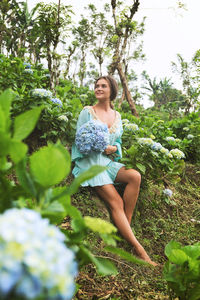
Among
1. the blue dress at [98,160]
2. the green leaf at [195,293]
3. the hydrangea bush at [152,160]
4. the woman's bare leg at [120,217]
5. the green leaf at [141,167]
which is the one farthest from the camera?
the hydrangea bush at [152,160]

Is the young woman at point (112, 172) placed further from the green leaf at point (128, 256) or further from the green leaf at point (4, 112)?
the green leaf at point (4, 112)

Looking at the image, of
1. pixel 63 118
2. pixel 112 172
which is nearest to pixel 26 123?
pixel 112 172

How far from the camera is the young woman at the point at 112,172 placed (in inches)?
84.7

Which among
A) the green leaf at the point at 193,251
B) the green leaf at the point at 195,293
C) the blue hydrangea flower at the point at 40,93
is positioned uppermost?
the blue hydrangea flower at the point at 40,93

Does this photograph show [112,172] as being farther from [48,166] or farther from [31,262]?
[31,262]

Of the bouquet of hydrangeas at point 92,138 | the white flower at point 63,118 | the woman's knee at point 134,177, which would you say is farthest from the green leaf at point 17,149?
the white flower at point 63,118

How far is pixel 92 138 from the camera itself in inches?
84.7

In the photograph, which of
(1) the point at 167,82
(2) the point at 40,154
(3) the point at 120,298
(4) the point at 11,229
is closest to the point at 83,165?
(3) the point at 120,298

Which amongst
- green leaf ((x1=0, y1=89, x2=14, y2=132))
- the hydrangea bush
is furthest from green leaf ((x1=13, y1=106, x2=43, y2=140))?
the hydrangea bush

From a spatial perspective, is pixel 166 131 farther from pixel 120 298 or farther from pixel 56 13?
pixel 120 298

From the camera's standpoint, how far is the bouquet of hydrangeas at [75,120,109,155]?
216cm

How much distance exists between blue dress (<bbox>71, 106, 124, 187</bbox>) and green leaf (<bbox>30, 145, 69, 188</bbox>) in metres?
1.64

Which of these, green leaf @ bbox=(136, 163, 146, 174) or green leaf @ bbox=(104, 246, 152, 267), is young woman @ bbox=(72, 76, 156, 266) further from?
green leaf @ bbox=(104, 246, 152, 267)

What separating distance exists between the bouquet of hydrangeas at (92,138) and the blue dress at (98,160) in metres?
0.11
